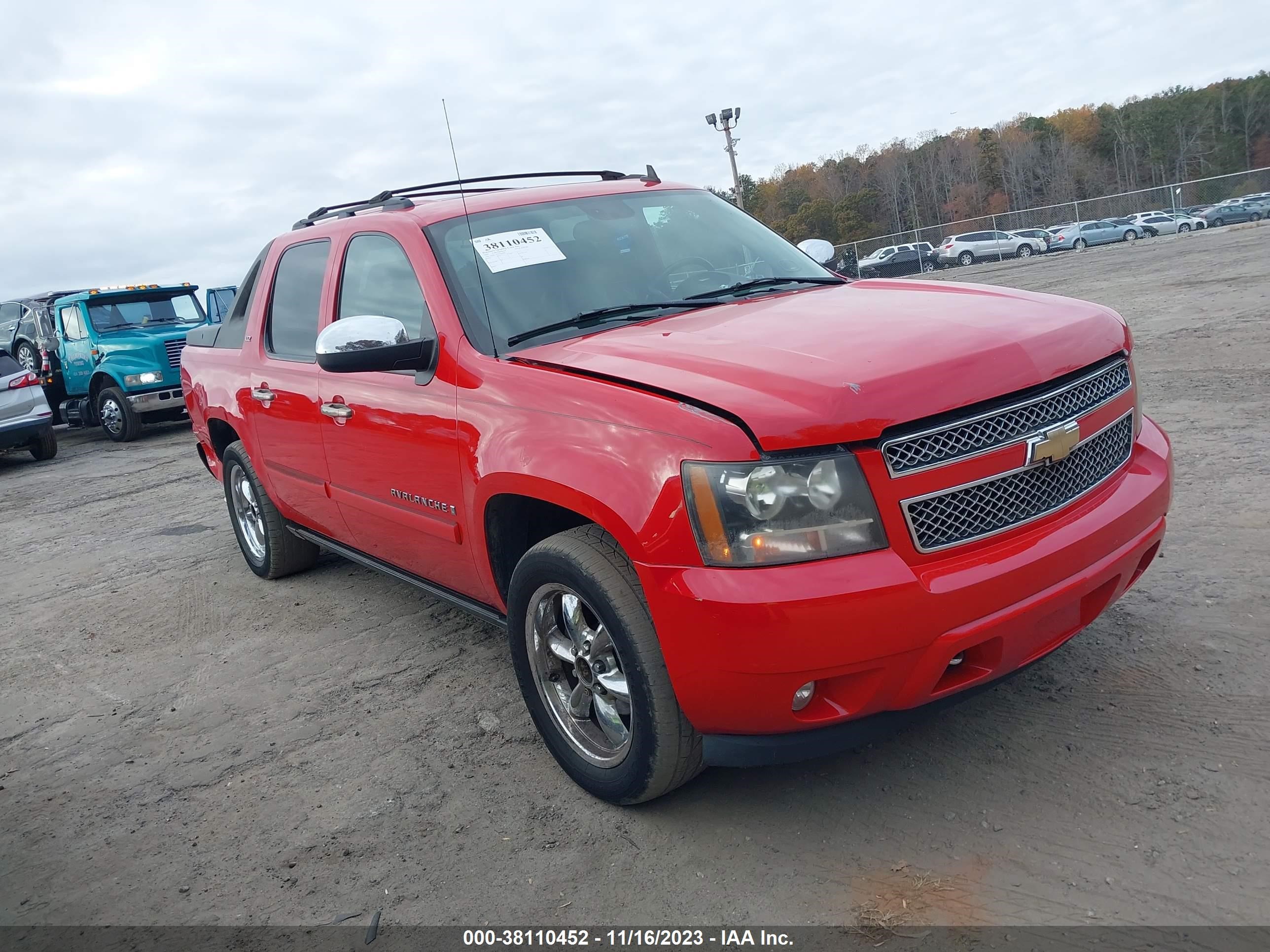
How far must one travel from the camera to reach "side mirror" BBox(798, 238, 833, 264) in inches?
179

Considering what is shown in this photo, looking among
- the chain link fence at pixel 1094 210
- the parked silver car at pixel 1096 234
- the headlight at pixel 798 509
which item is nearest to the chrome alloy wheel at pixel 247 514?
the headlight at pixel 798 509

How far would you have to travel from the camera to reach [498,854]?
2.83 meters

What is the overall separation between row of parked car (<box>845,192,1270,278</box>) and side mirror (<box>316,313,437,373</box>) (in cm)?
3723

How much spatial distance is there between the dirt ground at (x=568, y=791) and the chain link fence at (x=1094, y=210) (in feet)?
110

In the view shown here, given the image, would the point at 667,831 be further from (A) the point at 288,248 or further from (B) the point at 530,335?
(A) the point at 288,248

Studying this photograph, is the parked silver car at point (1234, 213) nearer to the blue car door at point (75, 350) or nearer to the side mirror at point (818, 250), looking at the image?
the blue car door at point (75, 350)

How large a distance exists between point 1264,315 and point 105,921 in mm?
10417

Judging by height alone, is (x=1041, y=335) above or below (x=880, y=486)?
above

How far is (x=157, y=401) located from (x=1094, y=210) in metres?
41.4

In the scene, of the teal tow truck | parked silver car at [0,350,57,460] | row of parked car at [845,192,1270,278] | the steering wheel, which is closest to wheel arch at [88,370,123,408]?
the teal tow truck

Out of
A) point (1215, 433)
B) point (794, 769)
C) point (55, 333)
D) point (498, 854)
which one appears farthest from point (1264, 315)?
point (55, 333)

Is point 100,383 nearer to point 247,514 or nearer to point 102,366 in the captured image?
point 102,366

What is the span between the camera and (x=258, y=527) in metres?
5.86

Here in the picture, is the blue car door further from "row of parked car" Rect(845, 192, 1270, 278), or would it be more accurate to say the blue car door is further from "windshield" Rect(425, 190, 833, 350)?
"row of parked car" Rect(845, 192, 1270, 278)
